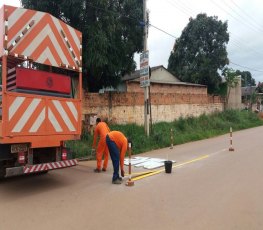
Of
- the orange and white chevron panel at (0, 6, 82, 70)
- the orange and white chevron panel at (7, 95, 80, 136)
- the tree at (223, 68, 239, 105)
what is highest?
the tree at (223, 68, 239, 105)

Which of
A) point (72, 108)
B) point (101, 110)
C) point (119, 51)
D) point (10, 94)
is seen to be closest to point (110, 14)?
point (119, 51)

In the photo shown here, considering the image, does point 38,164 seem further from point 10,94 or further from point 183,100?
point 183,100

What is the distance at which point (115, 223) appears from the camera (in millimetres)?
4773

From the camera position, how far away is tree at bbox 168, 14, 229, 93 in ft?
104

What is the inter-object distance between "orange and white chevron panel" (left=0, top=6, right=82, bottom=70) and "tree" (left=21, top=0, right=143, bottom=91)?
19.9 ft

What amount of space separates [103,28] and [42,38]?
757 centimetres

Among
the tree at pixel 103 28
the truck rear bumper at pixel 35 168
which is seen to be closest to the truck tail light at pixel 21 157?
the truck rear bumper at pixel 35 168

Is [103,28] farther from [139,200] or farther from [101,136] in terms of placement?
[139,200]

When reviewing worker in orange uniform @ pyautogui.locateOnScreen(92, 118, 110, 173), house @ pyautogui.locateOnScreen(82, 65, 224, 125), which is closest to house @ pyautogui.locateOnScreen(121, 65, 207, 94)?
house @ pyautogui.locateOnScreen(82, 65, 224, 125)

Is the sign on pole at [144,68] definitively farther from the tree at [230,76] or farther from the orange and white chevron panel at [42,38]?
the tree at [230,76]

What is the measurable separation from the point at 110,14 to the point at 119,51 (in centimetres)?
204

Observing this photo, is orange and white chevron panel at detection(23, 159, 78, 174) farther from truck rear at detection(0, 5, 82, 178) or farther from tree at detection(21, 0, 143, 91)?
tree at detection(21, 0, 143, 91)

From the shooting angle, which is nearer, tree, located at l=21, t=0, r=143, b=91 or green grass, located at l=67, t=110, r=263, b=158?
green grass, located at l=67, t=110, r=263, b=158

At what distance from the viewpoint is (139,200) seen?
19.7ft
